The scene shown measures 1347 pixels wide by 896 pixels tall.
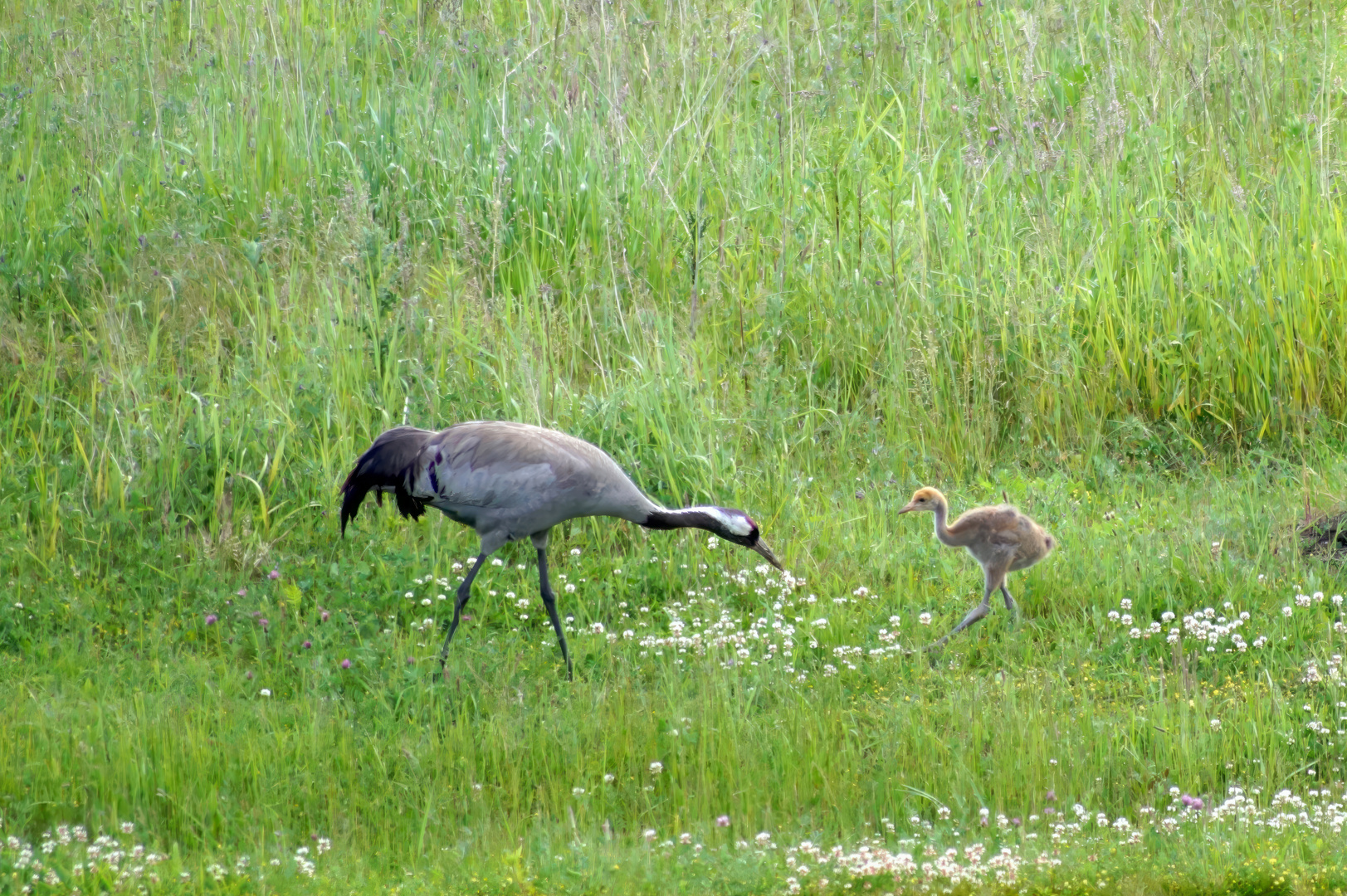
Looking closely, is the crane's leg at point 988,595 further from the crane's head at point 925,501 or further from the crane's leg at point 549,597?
the crane's leg at point 549,597

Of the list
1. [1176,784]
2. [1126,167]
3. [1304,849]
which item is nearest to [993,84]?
[1126,167]

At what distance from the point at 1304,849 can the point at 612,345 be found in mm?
4365

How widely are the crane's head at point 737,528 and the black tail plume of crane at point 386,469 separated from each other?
3.83ft

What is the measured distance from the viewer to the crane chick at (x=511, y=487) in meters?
5.56

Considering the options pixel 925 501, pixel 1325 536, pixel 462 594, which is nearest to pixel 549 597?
pixel 462 594

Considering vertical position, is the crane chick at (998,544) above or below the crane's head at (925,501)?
below

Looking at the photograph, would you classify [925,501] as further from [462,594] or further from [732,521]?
[462,594]

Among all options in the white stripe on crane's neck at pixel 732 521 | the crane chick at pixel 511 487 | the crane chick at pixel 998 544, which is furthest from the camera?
the crane chick at pixel 998 544

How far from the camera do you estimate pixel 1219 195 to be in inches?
323

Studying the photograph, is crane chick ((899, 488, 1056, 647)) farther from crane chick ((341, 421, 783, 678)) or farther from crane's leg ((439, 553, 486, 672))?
crane's leg ((439, 553, 486, 672))

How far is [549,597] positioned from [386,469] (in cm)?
82


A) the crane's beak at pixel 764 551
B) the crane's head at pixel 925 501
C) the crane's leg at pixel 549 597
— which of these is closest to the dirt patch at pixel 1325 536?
the crane's head at pixel 925 501

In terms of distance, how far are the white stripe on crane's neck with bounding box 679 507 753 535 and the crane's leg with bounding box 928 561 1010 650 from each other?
0.87 meters

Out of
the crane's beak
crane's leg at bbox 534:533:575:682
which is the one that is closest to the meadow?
crane's leg at bbox 534:533:575:682
